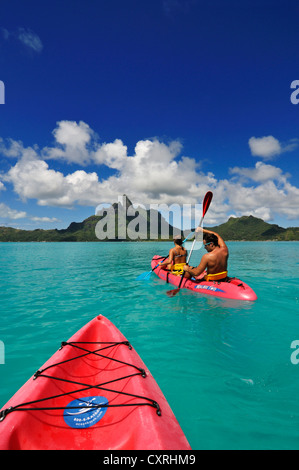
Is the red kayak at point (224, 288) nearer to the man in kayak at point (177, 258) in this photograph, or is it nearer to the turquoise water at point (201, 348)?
the turquoise water at point (201, 348)

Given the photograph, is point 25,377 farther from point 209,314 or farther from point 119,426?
point 209,314

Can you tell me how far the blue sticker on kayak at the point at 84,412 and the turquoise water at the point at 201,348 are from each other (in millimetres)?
1291

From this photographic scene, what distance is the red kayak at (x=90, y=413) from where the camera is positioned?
2459 millimetres

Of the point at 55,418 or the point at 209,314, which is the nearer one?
the point at 55,418

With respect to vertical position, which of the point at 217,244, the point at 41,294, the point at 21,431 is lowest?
the point at 41,294

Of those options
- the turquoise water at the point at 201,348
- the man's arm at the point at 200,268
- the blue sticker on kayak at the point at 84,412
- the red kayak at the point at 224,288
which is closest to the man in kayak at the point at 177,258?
the red kayak at the point at 224,288

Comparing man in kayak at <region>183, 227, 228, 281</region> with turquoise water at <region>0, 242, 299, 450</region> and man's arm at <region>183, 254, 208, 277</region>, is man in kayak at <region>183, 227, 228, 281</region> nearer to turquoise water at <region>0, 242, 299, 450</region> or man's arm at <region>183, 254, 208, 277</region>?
man's arm at <region>183, 254, 208, 277</region>

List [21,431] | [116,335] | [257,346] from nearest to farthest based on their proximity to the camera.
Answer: [21,431] → [116,335] → [257,346]

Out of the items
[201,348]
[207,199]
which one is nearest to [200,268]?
[201,348]

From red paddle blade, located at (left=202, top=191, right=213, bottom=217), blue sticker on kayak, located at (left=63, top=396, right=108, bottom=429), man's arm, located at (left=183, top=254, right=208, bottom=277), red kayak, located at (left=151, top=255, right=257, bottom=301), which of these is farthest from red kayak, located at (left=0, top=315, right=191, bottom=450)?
red paddle blade, located at (left=202, top=191, right=213, bottom=217)

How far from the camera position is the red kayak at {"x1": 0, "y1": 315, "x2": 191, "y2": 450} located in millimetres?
2459

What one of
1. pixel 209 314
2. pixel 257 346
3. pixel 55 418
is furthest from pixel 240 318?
pixel 55 418

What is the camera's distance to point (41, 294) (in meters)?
11.3

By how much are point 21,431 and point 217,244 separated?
859 cm
